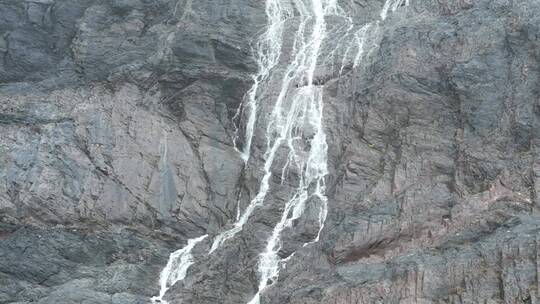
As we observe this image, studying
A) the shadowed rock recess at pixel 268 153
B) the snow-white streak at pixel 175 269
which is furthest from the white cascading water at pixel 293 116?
the shadowed rock recess at pixel 268 153

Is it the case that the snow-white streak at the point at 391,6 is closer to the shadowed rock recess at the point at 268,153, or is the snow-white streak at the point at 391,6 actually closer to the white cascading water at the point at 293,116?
the white cascading water at the point at 293,116

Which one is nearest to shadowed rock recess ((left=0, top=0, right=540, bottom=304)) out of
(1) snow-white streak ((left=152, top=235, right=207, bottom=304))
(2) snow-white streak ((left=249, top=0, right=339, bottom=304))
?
(2) snow-white streak ((left=249, top=0, right=339, bottom=304))

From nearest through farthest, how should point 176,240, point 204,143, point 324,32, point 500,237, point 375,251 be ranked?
point 500,237 → point 375,251 → point 176,240 → point 204,143 → point 324,32

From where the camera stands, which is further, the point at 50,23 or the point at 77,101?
the point at 50,23

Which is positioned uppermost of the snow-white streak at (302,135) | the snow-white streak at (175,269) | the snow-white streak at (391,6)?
the snow-white streak at (391,6)

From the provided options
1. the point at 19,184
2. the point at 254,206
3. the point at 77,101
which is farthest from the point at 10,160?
the point at 254,206

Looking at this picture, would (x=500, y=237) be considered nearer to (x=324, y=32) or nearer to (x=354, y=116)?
(x=354, y=116)

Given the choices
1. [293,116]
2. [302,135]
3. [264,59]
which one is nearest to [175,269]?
[302,135]

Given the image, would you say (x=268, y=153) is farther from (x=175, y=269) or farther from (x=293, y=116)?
(x=175, y=269)
